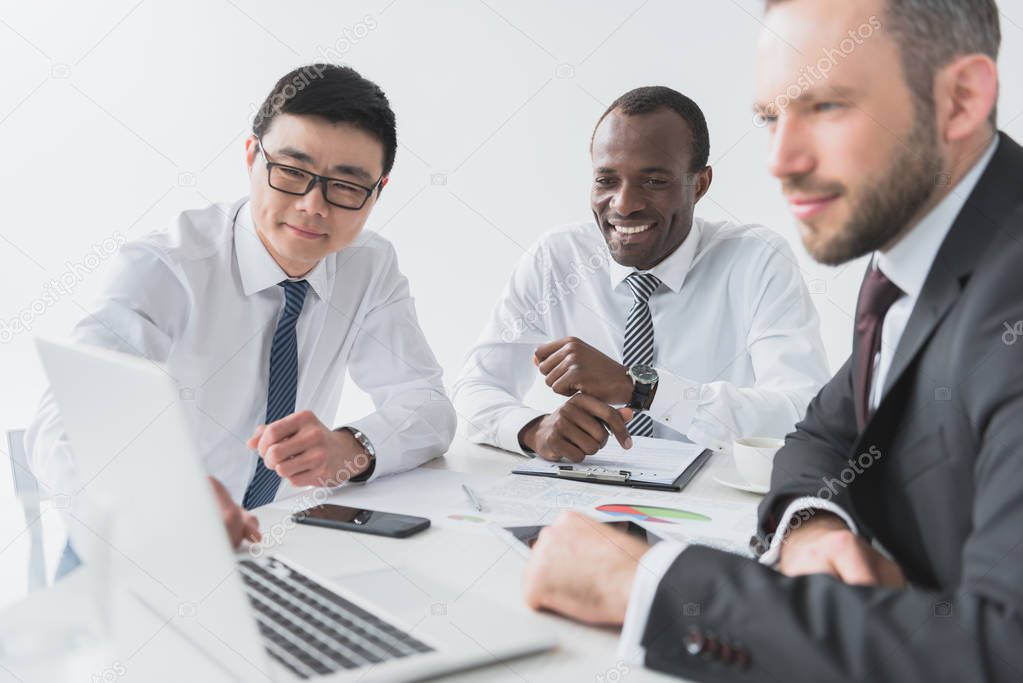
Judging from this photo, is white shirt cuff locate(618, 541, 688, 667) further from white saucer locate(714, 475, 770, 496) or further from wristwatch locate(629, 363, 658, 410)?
wristwatch locate(629, 363, 658, 410)

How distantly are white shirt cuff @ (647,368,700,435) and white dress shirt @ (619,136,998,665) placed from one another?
0.92 metres

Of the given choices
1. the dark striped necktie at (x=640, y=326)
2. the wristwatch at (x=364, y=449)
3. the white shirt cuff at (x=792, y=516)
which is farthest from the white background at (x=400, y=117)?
the white shirt cuff at (x=792, y=516)

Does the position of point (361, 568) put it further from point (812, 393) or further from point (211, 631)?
point (812, 393)

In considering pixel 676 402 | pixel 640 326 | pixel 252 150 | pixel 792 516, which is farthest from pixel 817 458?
pixel 252 150

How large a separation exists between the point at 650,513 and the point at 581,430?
1.39 feet

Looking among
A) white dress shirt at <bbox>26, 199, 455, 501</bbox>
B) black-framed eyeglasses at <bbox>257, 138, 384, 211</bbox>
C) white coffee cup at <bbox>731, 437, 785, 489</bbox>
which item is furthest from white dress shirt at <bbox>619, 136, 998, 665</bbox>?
black-framed eyeglasses at <bbox>257, 138, 384, 211</bbox>

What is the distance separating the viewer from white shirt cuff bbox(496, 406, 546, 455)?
1.98 m

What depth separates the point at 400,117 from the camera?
399 cm

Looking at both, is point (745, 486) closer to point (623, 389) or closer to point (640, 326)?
point (623, 389)

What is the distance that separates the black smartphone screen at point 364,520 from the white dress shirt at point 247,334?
12.0 inches

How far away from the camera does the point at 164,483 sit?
651mm

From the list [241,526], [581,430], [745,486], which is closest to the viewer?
[241,526]

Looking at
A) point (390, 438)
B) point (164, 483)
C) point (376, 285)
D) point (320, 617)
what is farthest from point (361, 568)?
point (376, 285)

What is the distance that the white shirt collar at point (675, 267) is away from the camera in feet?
8.88
